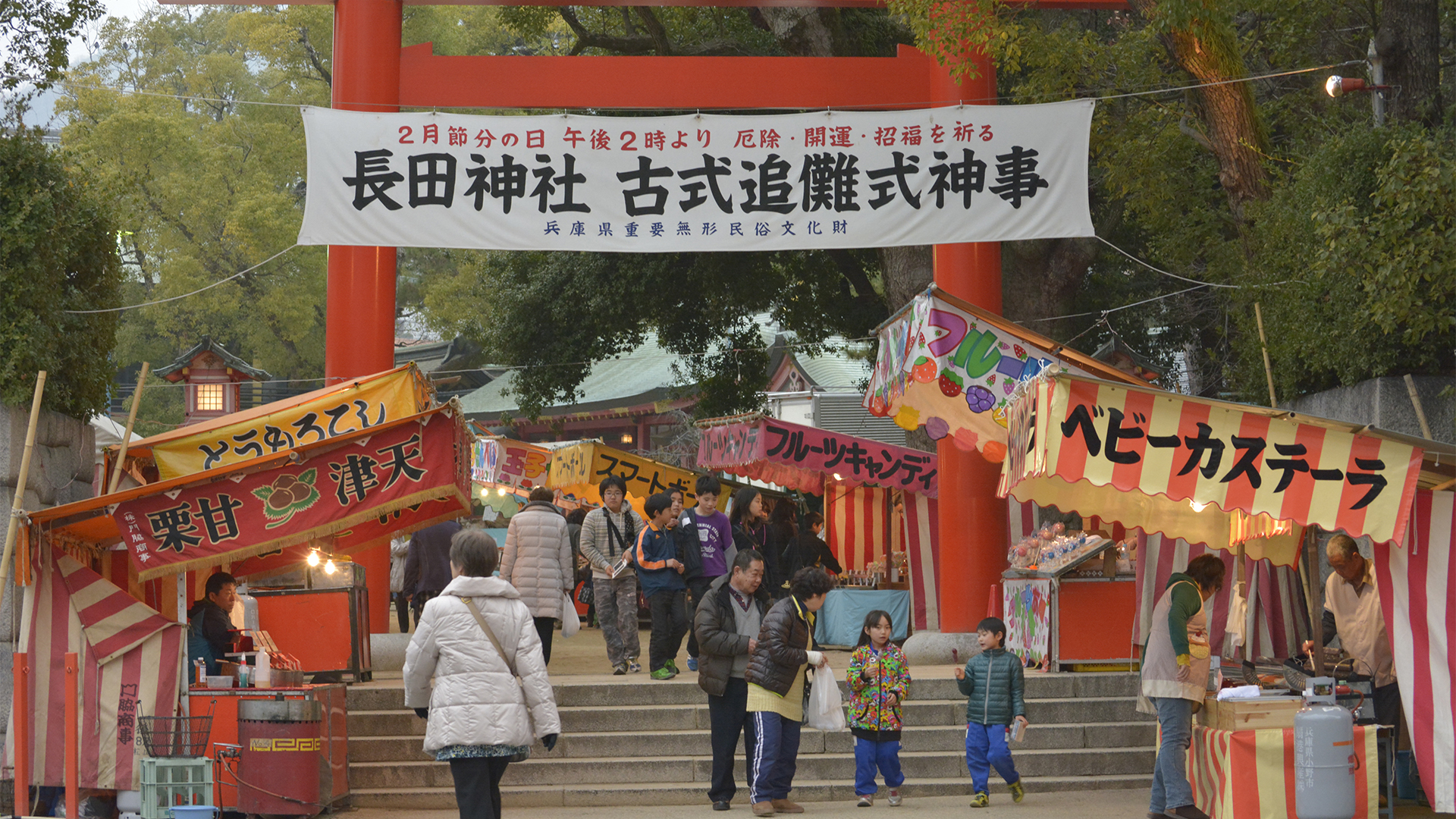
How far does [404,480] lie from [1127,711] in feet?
19.9

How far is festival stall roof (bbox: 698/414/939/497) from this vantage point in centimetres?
1575

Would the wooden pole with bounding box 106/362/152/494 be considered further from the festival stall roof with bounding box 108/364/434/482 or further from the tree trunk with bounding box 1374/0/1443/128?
the tree trunk with bounding box 1374/0/1443/128

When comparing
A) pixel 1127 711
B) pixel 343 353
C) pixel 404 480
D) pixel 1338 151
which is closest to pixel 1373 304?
pixel 1338 151

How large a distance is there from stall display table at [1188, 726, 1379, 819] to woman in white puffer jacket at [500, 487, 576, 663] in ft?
17.1

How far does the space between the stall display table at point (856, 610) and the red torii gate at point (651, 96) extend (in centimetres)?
275

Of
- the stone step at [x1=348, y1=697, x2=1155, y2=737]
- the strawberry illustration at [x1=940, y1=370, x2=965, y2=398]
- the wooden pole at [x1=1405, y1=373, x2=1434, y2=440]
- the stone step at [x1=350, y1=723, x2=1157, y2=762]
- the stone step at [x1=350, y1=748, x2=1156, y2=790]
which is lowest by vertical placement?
the stone step at [x1=350, y1=748, x2=1156, y2=790]

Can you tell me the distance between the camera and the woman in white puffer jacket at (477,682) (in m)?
6.22

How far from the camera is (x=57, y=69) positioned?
10.9 metres

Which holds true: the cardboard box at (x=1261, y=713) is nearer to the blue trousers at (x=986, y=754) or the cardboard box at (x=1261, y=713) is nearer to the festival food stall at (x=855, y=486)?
the blue trousers at (x=986, y=754)

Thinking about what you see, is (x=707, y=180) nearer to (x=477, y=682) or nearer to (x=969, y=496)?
(x=969, y=496)

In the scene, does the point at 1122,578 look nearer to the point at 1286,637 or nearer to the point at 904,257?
the point at 1286,637

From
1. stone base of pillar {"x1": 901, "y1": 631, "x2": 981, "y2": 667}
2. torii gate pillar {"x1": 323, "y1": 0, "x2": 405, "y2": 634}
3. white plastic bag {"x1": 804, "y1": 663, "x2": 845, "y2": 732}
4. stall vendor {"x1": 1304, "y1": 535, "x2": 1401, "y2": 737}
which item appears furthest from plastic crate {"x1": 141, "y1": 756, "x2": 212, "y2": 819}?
stall vendor {"x1": 1304, "y1": 535, "x2": 1401, "y2": 737}

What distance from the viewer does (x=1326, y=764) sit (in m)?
7.64

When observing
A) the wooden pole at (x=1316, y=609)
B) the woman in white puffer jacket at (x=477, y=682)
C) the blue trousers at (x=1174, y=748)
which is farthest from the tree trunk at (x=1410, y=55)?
the woman in white puffer jacket at (x=477, y=682)
